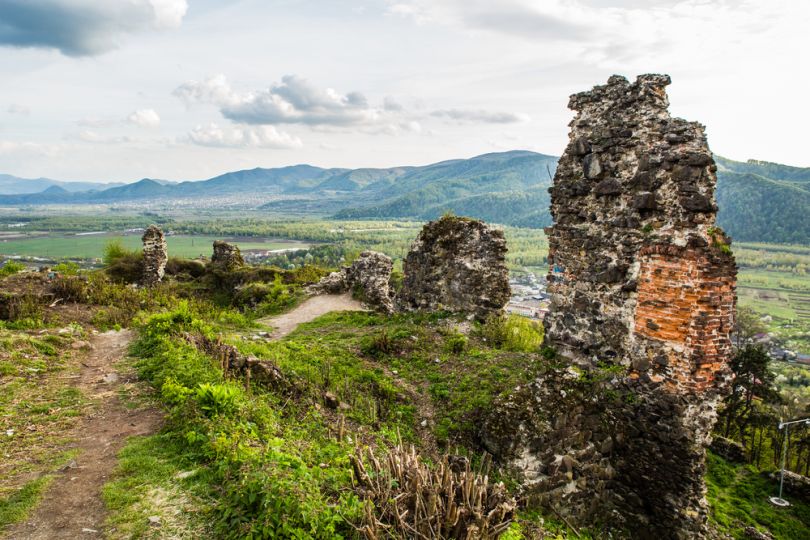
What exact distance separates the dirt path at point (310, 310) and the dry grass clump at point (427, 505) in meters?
11.1

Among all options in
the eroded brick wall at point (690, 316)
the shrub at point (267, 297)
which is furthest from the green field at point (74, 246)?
the eroded brick wall at point (690, 316)

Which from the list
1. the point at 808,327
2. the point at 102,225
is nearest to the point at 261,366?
the point at 808,327

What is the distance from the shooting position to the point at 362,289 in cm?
2180

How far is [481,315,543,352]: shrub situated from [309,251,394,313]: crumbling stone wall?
643cm

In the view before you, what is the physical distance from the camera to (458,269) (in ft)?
48.9

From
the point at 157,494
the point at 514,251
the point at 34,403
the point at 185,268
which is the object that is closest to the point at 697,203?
the point at 157,494

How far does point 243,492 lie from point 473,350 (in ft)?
25.5

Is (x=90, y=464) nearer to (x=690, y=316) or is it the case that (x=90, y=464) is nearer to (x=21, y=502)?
(x=21, y=502)

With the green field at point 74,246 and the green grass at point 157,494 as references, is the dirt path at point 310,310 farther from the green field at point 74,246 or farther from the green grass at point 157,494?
the green field at point 74,246

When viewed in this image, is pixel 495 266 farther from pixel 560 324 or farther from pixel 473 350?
pixel 560 324

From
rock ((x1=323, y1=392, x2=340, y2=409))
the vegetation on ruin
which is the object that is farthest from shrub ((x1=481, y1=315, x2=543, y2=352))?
rock ((x1=323, y1=392, x2=340, y2=409))

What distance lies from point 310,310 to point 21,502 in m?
14.8

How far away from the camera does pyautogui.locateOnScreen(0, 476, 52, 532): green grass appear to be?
15.0 ft

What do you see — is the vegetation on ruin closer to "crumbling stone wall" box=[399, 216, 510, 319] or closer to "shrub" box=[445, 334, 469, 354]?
"shrub" box=[445, 334, 469, 354]
